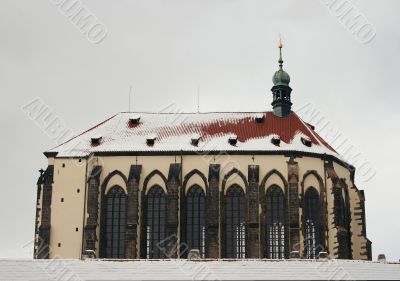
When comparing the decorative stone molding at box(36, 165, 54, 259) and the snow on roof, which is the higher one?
the snow on roof

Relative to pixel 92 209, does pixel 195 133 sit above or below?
above

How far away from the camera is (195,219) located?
199ft

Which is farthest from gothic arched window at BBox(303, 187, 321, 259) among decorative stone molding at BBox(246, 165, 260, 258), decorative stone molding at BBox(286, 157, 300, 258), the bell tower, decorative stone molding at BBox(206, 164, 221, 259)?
the bell tower

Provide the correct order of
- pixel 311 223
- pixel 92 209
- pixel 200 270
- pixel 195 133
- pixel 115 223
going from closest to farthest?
pixel 200 270 → pixel 92 209 → pixel 311 223 → pixel 115 223 → pixel 195 133

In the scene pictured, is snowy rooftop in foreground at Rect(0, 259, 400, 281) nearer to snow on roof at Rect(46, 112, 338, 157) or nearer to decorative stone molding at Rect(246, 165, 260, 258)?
decorative stone molding at Rect(246, 165, 260, 258)

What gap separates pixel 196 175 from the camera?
6153cm

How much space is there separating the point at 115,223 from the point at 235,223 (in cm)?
886

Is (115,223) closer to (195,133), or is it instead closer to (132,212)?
(132,212)

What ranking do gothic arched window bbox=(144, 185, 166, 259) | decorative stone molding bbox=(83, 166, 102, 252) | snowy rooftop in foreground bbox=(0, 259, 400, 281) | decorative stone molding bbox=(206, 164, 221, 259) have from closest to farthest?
snowy rooftop in foreground bbox=(0, 259, 400, 281)
decorative stone molding bbox=(206, 164, 221, 259)
decorative stone molding bbox=(83, 166, 102, 252)
gothic arched window bbox=(144, 185, 166, 259)

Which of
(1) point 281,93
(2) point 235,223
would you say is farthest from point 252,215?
(1) point 281,93

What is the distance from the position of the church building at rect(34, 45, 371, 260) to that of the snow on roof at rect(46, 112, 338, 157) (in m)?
0.15

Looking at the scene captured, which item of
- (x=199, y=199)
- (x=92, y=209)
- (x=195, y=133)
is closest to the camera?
(x=92, y=209)

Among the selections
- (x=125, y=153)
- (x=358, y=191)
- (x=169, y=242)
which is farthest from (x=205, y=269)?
(x=358, y=191)

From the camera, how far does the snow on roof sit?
204 ft
